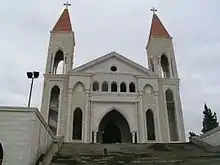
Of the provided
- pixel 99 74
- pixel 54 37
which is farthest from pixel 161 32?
pixel 54 37

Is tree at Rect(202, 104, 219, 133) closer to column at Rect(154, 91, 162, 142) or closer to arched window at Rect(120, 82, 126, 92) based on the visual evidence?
column at Rect(154, 91, 162, 142)

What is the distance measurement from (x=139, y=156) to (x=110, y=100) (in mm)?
13474

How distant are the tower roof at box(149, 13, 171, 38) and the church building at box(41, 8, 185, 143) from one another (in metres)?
3.17

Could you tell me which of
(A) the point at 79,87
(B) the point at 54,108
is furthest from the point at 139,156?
(B) the point at 54,108

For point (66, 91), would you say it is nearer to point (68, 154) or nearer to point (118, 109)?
point (118, 109)

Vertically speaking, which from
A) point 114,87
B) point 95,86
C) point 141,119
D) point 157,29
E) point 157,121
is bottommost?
point 157,121

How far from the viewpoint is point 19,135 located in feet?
36.3

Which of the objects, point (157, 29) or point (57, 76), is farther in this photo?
point (157, 29)

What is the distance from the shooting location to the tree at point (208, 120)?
4312cm

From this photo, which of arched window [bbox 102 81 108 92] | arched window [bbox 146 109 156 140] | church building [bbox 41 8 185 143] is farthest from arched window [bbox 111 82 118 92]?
arched window [bbox 146 109 156 140]

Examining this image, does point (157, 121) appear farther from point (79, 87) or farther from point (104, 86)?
point (79, 87)

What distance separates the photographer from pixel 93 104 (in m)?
26.8

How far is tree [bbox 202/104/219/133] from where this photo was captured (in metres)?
43.1

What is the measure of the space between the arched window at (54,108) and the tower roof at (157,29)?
13031 millimetres
